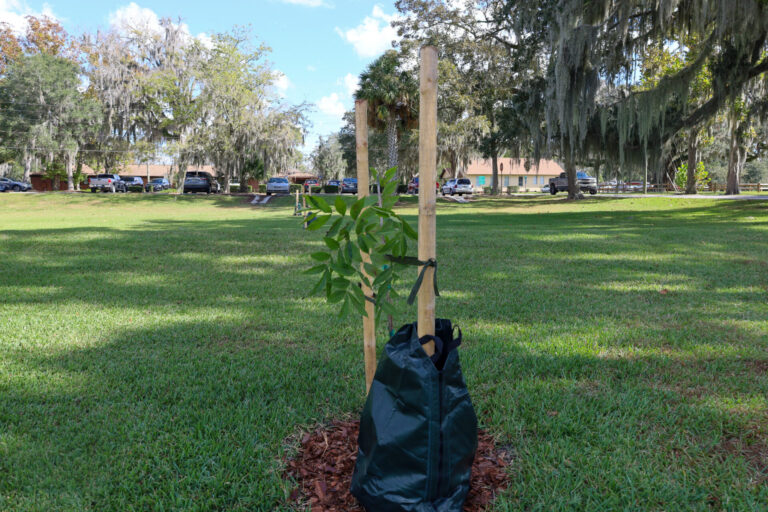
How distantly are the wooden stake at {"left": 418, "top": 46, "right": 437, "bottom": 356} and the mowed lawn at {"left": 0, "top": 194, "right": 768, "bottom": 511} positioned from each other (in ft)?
2.64

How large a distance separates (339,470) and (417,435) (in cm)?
65

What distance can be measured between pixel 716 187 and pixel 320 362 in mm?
48554

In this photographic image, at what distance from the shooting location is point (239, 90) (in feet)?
101

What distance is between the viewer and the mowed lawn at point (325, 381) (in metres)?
2.13

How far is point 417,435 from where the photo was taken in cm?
173

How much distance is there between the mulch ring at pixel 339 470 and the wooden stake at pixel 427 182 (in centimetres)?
63

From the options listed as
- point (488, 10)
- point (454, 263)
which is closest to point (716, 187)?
point (488, 10)

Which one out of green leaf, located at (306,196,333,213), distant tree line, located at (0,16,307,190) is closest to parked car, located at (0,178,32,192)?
distant tree line, located at (0,16,307,190)

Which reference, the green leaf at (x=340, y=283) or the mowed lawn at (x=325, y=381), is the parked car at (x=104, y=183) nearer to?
the mowed lawn at (x=325, y=381)

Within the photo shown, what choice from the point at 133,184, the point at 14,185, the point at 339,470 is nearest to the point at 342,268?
the point at 339,470

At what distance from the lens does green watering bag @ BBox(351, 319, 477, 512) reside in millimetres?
1729

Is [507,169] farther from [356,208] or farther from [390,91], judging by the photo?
[356,208]

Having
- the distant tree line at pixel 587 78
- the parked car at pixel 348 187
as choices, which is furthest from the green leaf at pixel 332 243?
the parked car at pixel 348 187

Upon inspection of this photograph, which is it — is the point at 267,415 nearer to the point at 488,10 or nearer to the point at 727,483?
the point at 727,483
